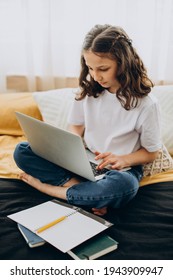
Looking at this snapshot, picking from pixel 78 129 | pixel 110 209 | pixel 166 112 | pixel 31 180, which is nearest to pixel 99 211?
pixel 110 209

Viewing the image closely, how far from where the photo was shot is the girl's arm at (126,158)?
106 cm

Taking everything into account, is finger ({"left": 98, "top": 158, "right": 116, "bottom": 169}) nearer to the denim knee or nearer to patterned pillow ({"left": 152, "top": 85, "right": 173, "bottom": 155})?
the denim knee

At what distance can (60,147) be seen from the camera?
1010 mm

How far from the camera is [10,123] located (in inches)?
60.4

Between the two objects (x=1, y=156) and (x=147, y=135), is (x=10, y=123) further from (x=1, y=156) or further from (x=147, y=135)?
(x=147, y=135)

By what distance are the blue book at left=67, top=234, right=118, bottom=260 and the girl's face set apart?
52 cm

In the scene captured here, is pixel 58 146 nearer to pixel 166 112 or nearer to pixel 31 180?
pixel 31 180

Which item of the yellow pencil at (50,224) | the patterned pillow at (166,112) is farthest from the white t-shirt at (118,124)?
the yellow pencil at (50,224)

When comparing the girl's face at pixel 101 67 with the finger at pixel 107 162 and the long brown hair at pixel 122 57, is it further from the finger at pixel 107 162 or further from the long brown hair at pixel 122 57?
the finger at pixel 107 162

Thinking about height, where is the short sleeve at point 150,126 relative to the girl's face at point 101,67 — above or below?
below

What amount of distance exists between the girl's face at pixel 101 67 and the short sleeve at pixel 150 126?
0.16 metres

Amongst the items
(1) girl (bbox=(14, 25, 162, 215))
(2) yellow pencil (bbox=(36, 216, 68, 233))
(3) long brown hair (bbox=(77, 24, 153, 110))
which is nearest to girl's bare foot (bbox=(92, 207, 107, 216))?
(1) girl (bbox=(14, 25, 162, 215))

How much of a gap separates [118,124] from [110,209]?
0.31 meters

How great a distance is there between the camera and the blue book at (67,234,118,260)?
784 mm
